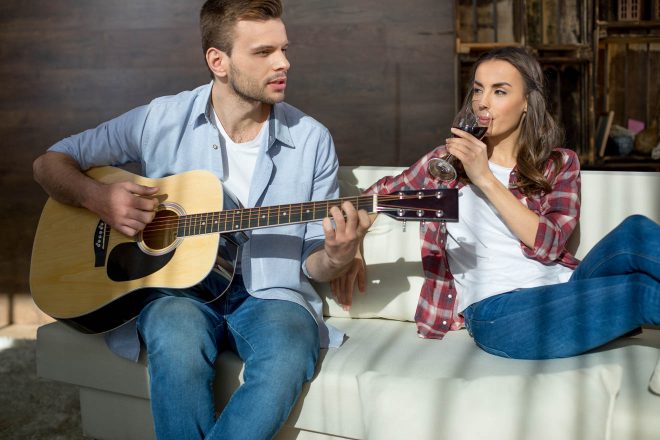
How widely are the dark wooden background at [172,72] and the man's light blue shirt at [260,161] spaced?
1.16m

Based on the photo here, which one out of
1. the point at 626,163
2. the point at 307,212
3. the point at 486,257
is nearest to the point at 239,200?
the point at 307,212

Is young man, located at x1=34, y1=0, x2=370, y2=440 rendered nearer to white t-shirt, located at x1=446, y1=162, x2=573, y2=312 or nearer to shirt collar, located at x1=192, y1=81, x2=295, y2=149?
shirt collar, located at x1=192, y1=81, x2=295, y2=149

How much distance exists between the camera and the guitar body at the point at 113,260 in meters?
2.01

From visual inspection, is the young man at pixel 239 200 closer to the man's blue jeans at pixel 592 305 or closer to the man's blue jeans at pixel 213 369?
the man's blue jeans at pixel 213 369

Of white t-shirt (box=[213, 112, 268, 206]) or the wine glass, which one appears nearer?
the wine glass

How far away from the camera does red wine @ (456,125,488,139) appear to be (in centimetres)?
196

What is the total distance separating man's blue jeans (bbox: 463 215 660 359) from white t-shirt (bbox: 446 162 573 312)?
0.27 feet

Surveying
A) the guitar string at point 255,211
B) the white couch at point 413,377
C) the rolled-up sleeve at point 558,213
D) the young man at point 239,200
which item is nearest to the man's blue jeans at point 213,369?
the young man at point 239,200

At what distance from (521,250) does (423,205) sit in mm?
417

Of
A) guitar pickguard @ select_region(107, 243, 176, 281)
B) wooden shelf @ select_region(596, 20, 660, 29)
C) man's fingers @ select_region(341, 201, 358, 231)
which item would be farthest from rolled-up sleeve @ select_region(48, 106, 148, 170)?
wooden shelf @ select_region(596, 20, 660, 29)

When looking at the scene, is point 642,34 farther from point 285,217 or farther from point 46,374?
point 46,374

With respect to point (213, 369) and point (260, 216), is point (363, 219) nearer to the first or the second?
point (260, 216)

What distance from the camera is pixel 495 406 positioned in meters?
1.75

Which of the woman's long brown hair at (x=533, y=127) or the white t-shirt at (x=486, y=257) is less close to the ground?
the woman's long brown hair at (x=533, y=127)
